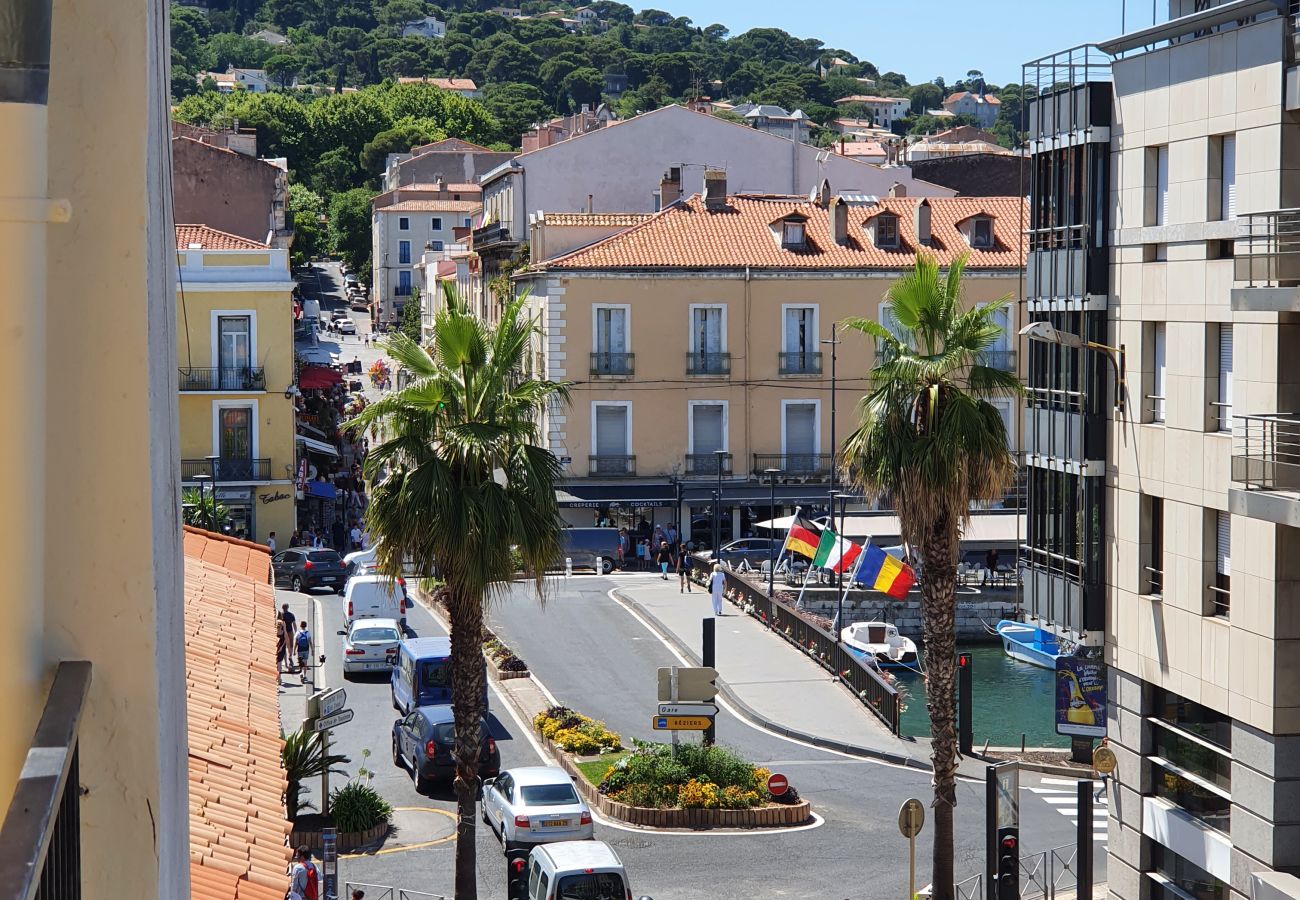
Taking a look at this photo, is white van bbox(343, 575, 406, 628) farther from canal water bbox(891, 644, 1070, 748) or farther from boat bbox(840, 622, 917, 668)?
canal water bbox(891, 644, 1070, 748)

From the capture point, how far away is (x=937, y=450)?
2006 cm

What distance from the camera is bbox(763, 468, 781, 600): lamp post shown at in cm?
4431

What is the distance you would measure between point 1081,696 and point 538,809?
23.9 ft

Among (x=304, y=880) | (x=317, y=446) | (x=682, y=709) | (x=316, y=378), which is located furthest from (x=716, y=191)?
(x=304, y=880)

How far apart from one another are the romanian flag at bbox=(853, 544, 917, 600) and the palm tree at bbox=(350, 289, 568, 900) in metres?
20.8

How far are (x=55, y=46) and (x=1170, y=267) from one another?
53.4ft

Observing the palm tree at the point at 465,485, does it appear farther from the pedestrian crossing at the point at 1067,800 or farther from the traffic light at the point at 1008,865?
the pedestrian crossing at the point at 1067,800

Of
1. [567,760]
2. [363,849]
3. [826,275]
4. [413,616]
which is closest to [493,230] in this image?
[826,275]

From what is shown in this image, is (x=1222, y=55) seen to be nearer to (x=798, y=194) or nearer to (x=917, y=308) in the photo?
(x=917, y=308)

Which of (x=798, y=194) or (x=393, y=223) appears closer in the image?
(x=798, y=194)

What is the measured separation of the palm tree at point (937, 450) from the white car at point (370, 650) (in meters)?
17.2

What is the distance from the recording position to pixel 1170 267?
1844cm

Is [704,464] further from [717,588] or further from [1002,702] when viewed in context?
[1002,702]

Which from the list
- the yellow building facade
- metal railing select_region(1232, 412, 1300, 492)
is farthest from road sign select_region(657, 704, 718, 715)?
the yellow building facade
